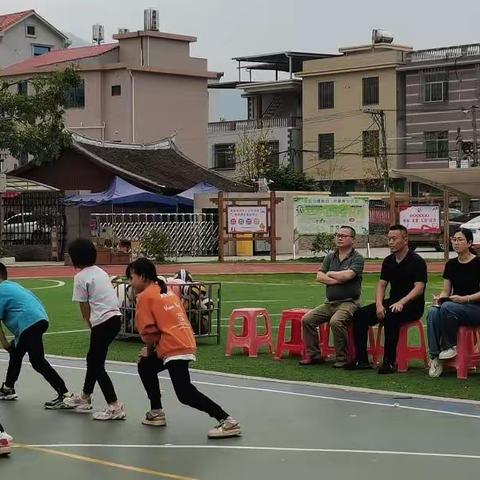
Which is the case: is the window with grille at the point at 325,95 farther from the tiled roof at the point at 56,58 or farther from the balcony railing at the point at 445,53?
the tiled roof at the point at 56,58

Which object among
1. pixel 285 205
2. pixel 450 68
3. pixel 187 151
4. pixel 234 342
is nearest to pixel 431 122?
pixel 450 68

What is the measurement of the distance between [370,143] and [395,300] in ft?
171

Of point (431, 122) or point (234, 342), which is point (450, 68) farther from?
point (234, 342)

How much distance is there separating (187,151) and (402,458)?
55672 millimetres

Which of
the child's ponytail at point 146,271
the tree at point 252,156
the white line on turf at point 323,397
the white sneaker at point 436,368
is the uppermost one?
the tree at point 252,156

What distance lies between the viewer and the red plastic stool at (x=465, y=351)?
38.2 ft

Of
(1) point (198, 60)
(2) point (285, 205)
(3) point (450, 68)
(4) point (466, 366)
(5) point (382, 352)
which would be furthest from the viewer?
(1) point (198, 60)

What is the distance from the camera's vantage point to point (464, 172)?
24.7 metres

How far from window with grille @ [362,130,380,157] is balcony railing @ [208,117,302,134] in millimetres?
5455

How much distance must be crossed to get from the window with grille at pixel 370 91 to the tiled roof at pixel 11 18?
73.9 ft

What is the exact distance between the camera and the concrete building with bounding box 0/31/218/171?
201 ft

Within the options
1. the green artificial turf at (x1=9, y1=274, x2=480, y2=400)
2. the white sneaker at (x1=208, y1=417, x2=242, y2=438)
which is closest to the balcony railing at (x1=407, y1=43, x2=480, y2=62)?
the green artificial turf at (x1=9, y1=274, x2=480, y2=400)

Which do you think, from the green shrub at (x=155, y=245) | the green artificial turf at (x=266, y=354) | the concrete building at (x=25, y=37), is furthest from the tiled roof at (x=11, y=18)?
the green artificial turf at (x=266, y=354)

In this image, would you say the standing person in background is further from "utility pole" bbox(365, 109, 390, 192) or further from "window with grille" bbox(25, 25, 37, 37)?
"window with grille" bbox(25, 25, 37, 37)
